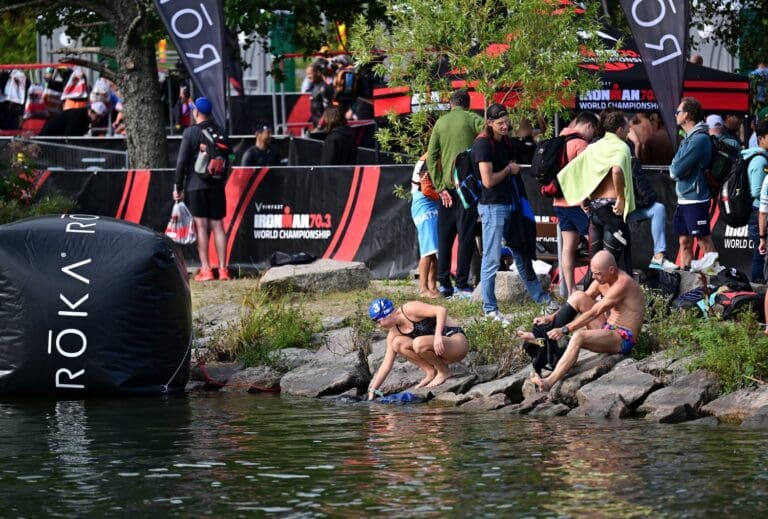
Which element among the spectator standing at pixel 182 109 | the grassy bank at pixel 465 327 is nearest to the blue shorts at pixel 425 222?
the grassy bank at pixel 465 327

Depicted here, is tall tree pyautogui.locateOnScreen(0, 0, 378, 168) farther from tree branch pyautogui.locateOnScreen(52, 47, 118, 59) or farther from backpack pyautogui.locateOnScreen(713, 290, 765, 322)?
backpack pyautogui.locateOnScreen(713, 290, 765, 322)

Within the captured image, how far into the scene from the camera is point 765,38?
24922mm

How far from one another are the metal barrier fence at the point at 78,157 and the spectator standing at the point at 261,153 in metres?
3.63

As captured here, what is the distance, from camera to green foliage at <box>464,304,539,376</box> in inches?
594

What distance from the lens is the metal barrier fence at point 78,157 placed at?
24891 mm

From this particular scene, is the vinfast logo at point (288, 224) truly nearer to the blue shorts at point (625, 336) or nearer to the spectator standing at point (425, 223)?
the spectator standing at point (425, 223)

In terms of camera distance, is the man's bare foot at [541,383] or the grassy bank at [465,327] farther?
the man's bare foot at [541,383]

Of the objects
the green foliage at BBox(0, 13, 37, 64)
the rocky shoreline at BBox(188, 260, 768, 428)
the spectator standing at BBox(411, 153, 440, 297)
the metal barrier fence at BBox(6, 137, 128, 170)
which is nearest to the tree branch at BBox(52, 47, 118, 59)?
the metal barrier fence at BBox(6, 137, 128, 170)

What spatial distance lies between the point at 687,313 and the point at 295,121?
1394 centimetres

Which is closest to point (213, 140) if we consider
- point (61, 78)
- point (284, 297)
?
point (284, 297)

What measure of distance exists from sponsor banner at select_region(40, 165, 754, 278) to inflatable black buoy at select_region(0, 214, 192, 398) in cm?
446

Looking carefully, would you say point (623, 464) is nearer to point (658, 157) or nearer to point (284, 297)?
point (284, 297)

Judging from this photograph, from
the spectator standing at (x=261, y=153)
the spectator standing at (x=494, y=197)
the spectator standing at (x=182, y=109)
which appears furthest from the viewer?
the spectator standing at (x=182, y=109)

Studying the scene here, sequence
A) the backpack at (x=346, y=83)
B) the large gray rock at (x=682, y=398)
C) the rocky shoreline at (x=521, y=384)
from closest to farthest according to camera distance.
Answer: the large gray rock at (x=682, y=398), the rocky shoreline at (x=521, y=384), the backpack at (x=346, y=83)
